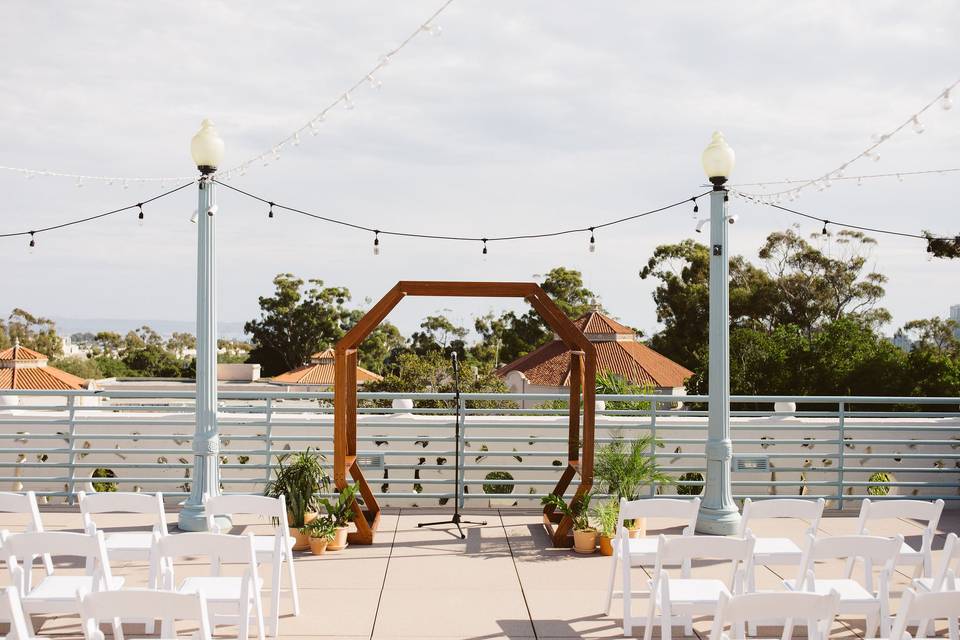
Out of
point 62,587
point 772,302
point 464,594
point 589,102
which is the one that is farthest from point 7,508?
point 772,302

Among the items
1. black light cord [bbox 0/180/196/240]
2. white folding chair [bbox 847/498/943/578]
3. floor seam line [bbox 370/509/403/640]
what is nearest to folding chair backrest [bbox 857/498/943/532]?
white folding chair [bbox 847/498/943/578]

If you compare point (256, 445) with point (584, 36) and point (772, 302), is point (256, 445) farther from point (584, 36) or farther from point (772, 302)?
point (772, 302)

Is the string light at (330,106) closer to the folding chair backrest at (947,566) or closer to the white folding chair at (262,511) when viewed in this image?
the white folding chair at (262,511)

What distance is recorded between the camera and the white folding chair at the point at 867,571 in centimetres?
441

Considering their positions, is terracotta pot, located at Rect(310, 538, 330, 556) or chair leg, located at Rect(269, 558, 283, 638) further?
terracotta pot, located at Rect(310, 538, 330, 556)

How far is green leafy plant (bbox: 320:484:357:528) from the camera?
738 cm

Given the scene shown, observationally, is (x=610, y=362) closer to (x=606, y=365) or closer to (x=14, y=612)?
(x=606, y=365)

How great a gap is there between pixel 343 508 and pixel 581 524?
1935 millimetres

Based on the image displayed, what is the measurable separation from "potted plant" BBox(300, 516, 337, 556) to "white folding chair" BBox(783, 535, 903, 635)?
3.64 meters

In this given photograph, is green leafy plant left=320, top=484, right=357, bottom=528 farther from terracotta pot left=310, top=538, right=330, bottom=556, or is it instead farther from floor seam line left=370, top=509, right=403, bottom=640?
floor seam line left=370, top=509, right=403, bottom=640

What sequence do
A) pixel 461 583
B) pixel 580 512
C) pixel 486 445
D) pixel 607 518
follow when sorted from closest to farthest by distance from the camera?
1. pixel 461 583
2. pixel 607 518
3. pixel 580 512
4. pixel 486 445

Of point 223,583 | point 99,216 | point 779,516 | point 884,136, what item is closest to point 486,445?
point 99,216

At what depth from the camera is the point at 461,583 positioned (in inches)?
253

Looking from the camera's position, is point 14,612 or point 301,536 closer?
point 14,612
